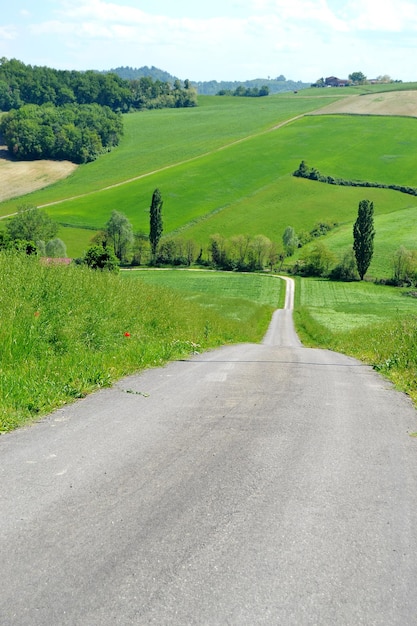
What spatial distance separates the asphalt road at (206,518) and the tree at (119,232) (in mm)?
99359

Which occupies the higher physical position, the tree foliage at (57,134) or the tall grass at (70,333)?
the tree foliage at (57,134)

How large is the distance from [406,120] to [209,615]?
183m

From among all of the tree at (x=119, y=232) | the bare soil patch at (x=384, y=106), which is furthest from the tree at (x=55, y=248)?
the bare soil patch at (x=384, y=106)

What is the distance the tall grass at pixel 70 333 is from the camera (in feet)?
33.6

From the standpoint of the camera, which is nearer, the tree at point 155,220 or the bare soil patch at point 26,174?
the tree at point 155,220

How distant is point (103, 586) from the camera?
15.3ft

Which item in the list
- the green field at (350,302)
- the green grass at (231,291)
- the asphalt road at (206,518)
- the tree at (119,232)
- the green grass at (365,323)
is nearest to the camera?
the asphalt road at (206,518)

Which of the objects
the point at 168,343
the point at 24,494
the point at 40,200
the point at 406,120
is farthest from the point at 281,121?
the point at 24,494

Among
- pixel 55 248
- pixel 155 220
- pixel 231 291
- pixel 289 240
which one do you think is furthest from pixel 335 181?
pixel 55 248

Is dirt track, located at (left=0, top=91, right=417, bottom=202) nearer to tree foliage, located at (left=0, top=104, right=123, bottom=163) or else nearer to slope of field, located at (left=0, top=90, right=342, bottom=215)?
slope of field, located at (left=0, top=90, right=342, bottom=215)

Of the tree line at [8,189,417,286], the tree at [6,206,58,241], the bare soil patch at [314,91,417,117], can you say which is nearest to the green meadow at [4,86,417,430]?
the tree line at [8,189,417,286]

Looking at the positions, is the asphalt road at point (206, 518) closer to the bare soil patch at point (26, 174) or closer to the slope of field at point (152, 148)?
the slope of field at point (152, 148)

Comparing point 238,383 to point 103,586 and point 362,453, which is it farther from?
point 103,586

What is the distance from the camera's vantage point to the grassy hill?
380 ft
